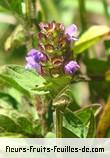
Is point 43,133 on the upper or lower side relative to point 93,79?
lower

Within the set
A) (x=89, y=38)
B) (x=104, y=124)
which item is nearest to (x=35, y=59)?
(x=104, y=124)

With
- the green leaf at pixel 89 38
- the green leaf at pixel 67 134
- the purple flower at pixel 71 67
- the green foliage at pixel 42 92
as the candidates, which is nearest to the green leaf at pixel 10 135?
the green foliage at pixel 42 92

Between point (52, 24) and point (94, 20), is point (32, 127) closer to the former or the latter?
point (52, 24)

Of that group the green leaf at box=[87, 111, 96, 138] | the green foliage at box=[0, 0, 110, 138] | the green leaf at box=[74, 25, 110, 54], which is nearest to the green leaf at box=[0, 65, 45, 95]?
the green foliage at box=[0, 0, 110, 138]

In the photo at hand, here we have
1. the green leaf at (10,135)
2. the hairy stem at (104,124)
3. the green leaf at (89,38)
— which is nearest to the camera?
the green leaf at (10,135)

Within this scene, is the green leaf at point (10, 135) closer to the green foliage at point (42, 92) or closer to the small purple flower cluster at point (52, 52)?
the green foliage at point (42, 92)

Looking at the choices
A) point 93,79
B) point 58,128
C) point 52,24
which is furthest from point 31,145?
point 93,79

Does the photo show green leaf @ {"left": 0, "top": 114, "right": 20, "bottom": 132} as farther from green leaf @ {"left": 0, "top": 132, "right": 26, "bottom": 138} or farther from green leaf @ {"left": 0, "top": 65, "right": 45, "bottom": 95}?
green leaf @ {"left": 0, "top": 65, "right": 45, "bottom": 95}
